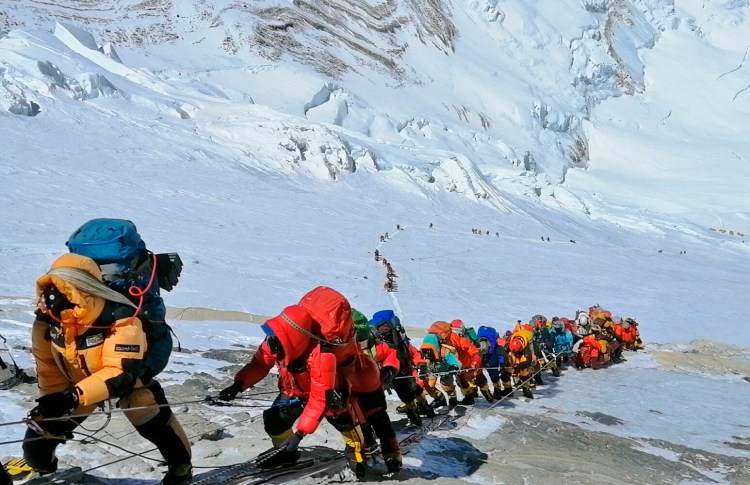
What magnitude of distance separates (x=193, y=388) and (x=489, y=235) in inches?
1131

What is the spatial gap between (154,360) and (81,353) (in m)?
0.41

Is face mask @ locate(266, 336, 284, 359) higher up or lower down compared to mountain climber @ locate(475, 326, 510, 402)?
higher up

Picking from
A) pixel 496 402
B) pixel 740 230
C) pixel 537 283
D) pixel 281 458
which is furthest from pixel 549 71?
pixel 281 458

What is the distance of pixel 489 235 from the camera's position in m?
34.3

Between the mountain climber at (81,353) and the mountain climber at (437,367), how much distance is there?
4.37 meters

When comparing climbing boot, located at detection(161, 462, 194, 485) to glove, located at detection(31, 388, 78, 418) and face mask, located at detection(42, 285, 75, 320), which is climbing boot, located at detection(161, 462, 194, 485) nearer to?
glove, located at detection(31, 388, 78, 418)

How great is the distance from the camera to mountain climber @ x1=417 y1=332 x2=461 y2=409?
7.66 meters

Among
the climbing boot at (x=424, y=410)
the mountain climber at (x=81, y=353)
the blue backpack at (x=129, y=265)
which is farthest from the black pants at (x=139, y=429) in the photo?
the climbing boot at (x=424, y=410)

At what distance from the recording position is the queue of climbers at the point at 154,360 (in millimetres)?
3264

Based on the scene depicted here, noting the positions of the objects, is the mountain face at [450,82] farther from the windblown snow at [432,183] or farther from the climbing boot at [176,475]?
the climbing boot at [176,475]

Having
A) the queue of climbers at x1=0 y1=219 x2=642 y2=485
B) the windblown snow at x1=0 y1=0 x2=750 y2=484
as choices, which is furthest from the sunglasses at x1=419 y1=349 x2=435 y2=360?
the queue of climbers at x1=0 y1=219 x2=642 y2=485

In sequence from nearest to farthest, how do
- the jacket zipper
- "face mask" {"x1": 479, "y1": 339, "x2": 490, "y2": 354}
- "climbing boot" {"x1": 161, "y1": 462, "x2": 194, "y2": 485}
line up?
the jacket zipper < "climbing boot" {"x1": 161, "y1": 462, "x2": 194, "y2": 485} < "face mask" {"x1": 479, "y1": 339, "x2": 490, "y2": 354}

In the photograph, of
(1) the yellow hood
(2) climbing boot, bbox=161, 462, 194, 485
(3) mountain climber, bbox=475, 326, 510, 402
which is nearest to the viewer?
(1) the yellow hood

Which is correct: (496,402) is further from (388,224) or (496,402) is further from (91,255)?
(388,224)
